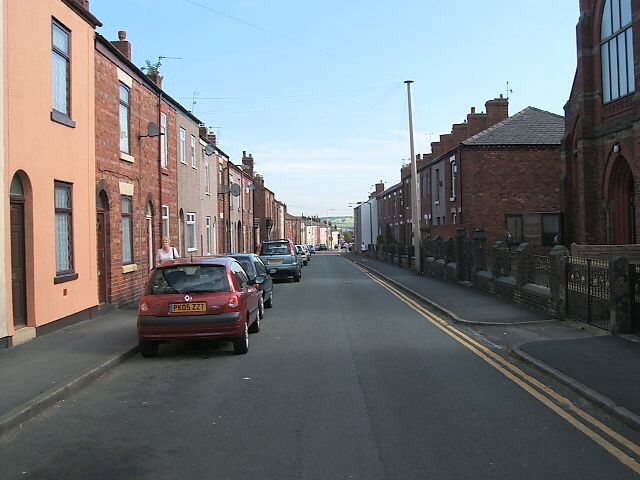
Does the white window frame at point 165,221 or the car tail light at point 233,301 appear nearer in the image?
the car tail light at point 233,301

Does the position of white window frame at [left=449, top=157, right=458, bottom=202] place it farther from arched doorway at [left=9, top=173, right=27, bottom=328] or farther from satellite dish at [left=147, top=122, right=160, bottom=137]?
arched doorway at [left=9, top=173, right=27, bottom=328]

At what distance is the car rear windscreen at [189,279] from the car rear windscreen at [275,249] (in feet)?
58.8

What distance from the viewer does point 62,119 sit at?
482 inches

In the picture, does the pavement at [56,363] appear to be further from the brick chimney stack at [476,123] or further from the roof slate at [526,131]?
the brick chimney stack at [476,123]

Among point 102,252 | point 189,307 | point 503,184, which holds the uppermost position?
point 503,184

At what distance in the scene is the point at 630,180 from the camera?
21.0 metres

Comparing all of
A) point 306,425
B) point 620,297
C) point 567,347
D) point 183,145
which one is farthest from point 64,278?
point 183,145

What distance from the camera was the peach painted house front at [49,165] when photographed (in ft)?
34.2

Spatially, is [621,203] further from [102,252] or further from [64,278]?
[64,278]

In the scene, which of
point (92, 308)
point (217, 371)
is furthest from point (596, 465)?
point (92, 308)

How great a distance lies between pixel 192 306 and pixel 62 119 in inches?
201

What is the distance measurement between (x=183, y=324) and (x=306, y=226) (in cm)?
12876

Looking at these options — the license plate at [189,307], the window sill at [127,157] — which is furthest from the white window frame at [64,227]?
the license plate at [189,307]

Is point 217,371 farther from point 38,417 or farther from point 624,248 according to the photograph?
point 624,248
